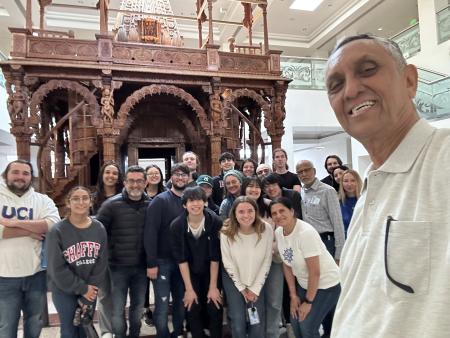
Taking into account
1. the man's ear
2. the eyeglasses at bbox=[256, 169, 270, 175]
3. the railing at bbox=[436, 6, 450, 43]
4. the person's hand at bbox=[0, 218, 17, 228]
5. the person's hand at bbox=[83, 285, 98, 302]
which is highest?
the railing at bbox=[436, 6, 450, 43]

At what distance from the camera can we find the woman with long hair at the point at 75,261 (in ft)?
8.27

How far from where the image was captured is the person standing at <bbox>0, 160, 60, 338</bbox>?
2549 millimetres

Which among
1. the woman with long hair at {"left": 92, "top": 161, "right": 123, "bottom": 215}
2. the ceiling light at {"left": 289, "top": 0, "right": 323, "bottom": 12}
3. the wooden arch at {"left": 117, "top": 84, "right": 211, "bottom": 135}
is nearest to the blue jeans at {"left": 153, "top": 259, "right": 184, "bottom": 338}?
the woman with long hair at {"left": 92, "top": 161, "right": 123, "bottom": 215}

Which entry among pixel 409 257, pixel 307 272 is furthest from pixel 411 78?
pixel 307 272

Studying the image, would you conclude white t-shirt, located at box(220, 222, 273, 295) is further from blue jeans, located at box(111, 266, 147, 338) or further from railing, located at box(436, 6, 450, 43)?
railing, located at box(436, 6, 450, 43)

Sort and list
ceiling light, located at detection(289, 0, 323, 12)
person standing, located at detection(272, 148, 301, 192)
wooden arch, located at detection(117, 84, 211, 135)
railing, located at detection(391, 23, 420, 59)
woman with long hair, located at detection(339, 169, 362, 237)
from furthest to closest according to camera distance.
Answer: ceiling light, located at detection(289, 0, 323, 12) < railing, located at detection(391, 23, 420, 59) < wooden arch, located at detection(117, 84, 211, 135) < person standing, located at detection(272, 148, 301, 192) < woman with long hair, located at detection(339, 169, 362, 237)

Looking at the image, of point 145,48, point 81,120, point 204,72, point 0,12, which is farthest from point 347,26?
point 0,12

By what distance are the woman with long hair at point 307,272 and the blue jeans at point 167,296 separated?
106 centimetres

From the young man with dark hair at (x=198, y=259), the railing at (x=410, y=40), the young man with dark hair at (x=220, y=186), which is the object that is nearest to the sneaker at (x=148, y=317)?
the young man with dark hair at (x=198, y=259)

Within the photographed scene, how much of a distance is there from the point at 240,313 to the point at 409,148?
8.17 feet

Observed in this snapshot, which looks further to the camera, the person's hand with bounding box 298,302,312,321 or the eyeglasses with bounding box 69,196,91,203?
the eyeglasses with bounding box 69,196,91,203

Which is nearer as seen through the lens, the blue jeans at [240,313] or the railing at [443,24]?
the blue jeans at [240,313]

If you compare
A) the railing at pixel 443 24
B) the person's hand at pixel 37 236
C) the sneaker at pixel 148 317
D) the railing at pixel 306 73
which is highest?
the railing at pixel 443 24

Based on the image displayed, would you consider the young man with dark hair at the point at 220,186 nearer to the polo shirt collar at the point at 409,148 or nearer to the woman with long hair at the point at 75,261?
the woman with long hair at the point at 75,261
